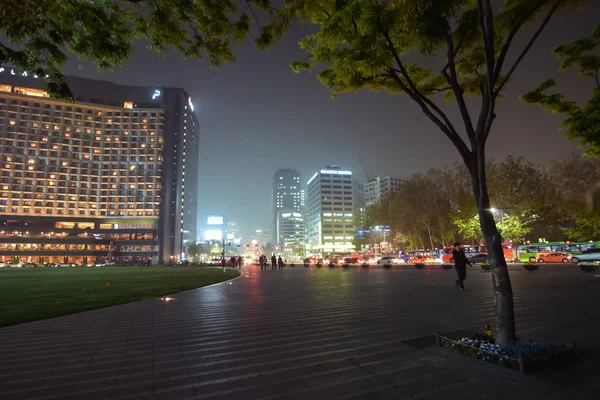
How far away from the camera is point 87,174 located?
115 m

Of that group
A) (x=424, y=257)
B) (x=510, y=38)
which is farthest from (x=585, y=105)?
(x=424, y=257)

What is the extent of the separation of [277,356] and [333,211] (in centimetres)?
14804

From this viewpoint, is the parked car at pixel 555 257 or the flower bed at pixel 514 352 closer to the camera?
the flower bed at pixel 514 352

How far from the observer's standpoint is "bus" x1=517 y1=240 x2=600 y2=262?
138ft

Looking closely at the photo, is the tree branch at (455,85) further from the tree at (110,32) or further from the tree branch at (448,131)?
the tree at (110,32)

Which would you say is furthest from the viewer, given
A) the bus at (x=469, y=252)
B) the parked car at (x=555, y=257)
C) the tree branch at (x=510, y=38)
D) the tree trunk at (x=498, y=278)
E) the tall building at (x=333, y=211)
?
→ the tall building at (x=333, y=211)

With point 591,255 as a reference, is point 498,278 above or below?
above

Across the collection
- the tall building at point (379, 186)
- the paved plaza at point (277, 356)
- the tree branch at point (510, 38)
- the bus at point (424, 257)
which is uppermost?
the tall building at point (379, 186)

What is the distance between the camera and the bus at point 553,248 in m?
41.9

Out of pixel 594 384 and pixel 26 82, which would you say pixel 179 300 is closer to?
pixel 594 384

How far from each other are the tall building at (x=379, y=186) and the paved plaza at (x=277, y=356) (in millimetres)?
173596

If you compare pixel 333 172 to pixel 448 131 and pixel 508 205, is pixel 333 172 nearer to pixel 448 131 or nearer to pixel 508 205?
pixel 508 205

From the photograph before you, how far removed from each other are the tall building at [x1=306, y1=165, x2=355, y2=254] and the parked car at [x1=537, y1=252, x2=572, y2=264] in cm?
10561

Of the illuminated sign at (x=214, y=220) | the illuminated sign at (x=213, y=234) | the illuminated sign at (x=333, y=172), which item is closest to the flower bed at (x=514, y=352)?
the illuminated sign at (x=213, y=234)
